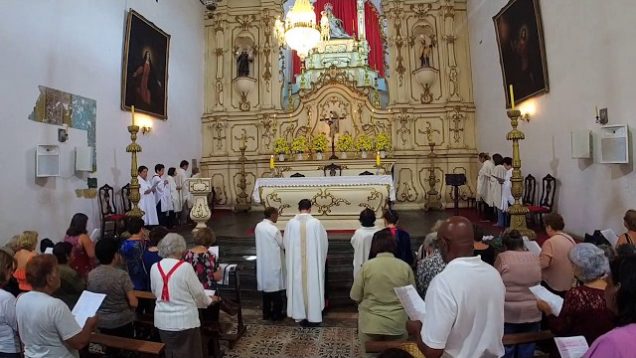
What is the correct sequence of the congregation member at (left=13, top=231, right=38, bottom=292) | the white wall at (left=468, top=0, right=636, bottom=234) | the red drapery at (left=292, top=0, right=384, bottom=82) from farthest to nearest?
the red drapery at (left=292, top=0, right=384, bottom=82)
the white wall at (left=468, top=0, right=636, bottom=234)
the congregation member at (left=13, top=231, right=38, bottom=292)

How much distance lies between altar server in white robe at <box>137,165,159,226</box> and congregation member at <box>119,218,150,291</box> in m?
4.81

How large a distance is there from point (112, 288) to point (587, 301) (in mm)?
3499

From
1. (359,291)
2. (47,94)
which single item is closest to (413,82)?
(47,94)

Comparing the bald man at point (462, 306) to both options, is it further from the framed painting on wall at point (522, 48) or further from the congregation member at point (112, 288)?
the framed painting on wall at point (522, 48)

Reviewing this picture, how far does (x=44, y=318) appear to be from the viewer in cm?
252

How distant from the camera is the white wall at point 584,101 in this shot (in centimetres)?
595

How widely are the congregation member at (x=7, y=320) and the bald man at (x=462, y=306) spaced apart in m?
2.69

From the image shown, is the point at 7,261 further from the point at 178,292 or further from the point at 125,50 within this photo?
the point at 125,50

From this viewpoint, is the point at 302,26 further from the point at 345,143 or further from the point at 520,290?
the point at 520,290

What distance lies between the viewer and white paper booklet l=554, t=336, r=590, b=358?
220cm

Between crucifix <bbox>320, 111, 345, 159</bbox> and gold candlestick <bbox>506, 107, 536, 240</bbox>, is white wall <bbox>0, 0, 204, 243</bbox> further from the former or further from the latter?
gold candlestick <bbox>506, 107, 536, 240</bbox>

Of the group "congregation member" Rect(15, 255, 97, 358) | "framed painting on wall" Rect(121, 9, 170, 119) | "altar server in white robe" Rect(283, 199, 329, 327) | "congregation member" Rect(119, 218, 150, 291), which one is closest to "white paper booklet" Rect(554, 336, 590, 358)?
"congregation member" Rect(15, 255, 97, 358)

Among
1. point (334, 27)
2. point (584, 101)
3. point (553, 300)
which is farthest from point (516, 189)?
point (334, 27)

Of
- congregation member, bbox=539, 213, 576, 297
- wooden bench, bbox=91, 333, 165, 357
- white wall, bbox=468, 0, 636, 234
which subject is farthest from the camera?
white wall, bbox=468, 0, 636, 234
